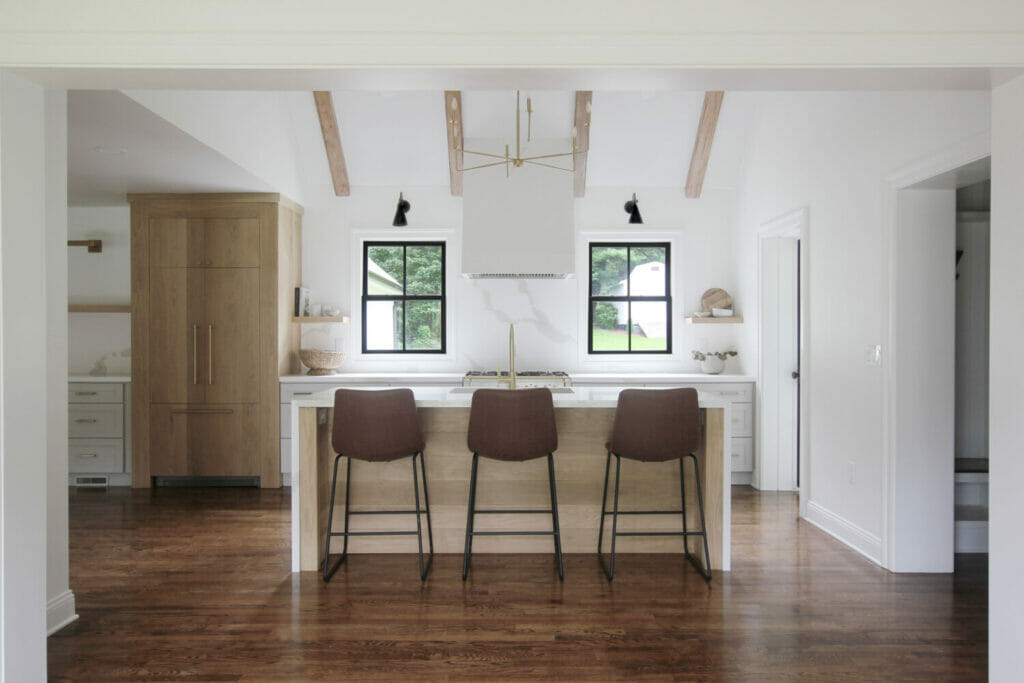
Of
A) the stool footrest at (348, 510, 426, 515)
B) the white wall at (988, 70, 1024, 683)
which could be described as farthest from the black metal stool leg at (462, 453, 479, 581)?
the white wall at (988, 70, 1024, 683)

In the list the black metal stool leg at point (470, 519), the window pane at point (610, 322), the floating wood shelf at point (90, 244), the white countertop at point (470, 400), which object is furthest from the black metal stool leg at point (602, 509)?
the floating wood shelf at point (90, 244)

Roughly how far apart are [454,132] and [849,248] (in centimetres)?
316

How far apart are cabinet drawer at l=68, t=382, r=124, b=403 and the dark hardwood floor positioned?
1.69m

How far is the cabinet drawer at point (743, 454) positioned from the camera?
17.8 feet

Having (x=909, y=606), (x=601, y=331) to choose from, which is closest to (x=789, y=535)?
(x=909, y=606)

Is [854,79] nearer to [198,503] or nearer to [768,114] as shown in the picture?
[768,114]

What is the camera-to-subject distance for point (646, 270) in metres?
6.24

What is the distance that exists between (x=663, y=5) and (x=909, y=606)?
2.82 m

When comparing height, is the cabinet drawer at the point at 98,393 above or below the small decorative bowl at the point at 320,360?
below

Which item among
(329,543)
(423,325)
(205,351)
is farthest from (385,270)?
(329,543)

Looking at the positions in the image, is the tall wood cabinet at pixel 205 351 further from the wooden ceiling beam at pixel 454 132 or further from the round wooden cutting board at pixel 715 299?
the round wooden cutting board at pixel 715 299

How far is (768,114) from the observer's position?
5.15 metres

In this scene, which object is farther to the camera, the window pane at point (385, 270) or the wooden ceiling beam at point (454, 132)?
the window pane at point (385, 270)

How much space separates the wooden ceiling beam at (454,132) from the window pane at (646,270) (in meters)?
1.78
